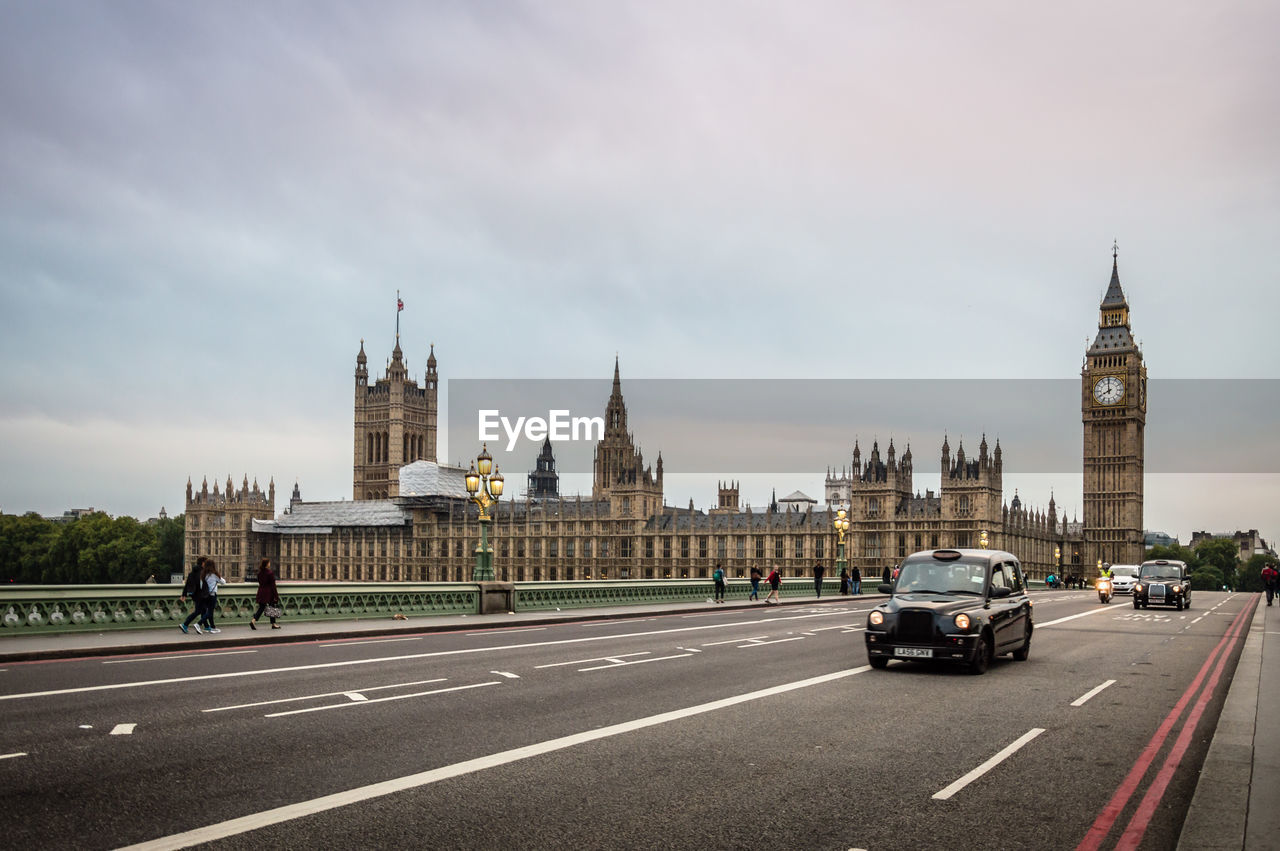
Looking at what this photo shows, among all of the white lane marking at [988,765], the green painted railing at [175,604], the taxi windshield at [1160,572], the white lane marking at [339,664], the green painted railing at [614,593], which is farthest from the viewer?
the taxi windshield at [1160,572]

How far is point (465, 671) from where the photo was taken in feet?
57.2

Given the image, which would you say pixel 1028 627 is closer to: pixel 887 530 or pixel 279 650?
pixel 279 650

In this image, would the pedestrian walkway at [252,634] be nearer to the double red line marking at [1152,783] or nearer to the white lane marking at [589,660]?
the white lane marking at [589,660]

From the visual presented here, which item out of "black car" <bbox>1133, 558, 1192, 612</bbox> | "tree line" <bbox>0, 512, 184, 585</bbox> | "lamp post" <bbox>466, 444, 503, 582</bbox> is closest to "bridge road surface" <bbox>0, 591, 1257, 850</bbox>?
"lamp post" <bbox>466, 444, 503, 582</bbox>

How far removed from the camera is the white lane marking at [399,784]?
7.57 m

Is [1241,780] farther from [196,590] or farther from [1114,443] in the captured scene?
[1114,443]

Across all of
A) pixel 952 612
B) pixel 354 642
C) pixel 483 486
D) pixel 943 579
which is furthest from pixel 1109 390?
pixel 952 612

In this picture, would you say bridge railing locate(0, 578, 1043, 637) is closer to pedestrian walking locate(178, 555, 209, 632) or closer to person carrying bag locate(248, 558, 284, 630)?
pedestrian walking locate(178, 555, 209, 632)

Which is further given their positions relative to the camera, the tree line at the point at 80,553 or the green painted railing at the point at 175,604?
the tree line at the point at 80,553

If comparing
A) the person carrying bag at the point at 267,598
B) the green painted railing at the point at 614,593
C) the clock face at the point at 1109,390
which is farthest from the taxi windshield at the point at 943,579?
the clock face at the point at 1109,390

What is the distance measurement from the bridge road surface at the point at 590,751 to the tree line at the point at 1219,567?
173 meters

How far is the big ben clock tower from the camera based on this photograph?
467 feet

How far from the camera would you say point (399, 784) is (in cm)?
915

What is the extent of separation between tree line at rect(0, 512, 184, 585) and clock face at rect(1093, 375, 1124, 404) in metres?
128
